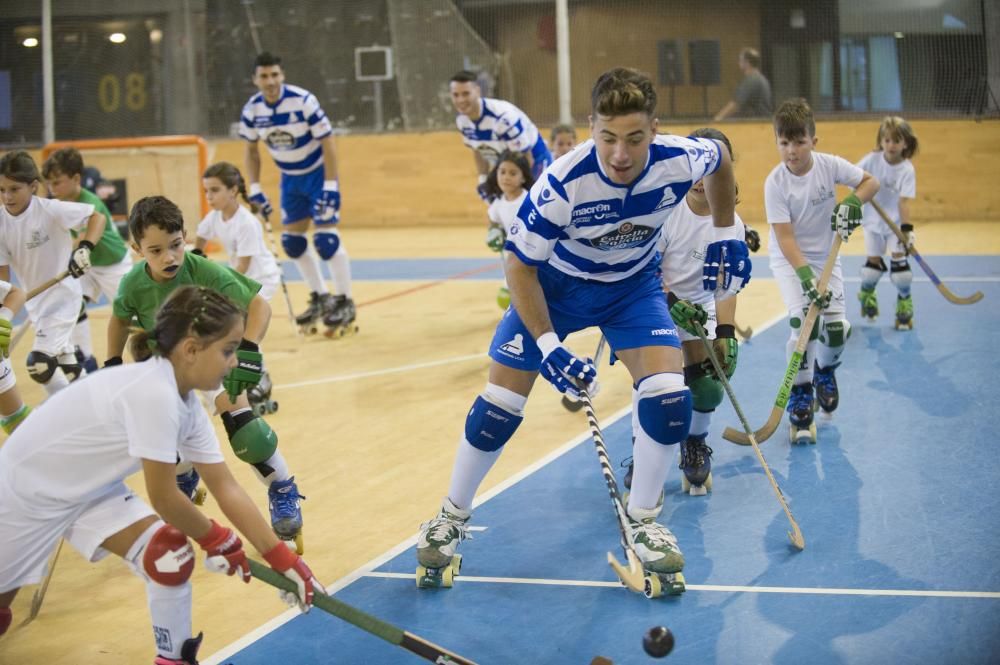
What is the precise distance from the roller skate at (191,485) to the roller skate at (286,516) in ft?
1.21

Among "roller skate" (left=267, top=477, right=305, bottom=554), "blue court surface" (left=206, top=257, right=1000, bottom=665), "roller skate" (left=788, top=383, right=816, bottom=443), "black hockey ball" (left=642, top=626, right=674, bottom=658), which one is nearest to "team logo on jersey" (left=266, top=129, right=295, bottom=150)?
"blue court surface" (left=206, top=257, right=1000, bottom=665)

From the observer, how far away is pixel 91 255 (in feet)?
22.3

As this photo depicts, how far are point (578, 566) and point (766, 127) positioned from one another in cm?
1113

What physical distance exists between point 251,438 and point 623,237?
1525 mm

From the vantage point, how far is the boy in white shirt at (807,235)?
213 inches

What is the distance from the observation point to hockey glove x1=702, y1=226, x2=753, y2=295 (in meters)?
4.20

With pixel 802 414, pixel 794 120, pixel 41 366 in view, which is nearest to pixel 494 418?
pixel 802 414

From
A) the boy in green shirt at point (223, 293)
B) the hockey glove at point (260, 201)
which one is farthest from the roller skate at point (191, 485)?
the hockey glove at point (260, 201)

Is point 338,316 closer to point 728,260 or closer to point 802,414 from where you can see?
point 802,414

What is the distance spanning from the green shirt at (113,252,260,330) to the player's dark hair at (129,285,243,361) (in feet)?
3.81

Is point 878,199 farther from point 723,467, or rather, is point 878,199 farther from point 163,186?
point 163,186

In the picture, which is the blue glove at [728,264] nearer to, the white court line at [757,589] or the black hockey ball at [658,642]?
the white court line at [757,589]

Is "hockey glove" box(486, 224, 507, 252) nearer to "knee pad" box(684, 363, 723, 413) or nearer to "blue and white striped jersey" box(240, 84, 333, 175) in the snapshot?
"blue and white striped jersey" box(240, 84, 333, 175)

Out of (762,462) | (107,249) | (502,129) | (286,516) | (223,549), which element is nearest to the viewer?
(223,549)
